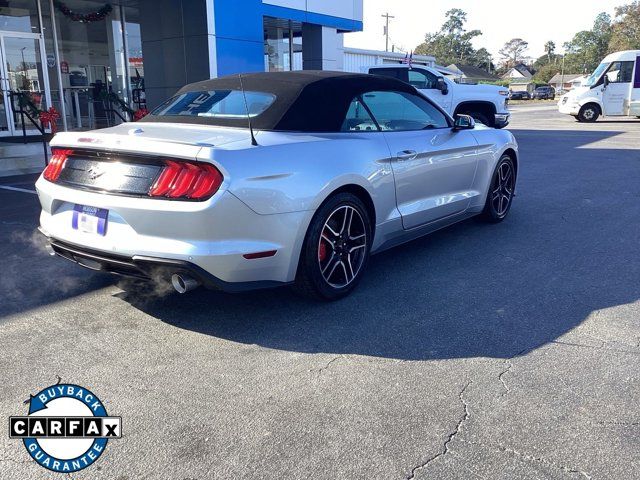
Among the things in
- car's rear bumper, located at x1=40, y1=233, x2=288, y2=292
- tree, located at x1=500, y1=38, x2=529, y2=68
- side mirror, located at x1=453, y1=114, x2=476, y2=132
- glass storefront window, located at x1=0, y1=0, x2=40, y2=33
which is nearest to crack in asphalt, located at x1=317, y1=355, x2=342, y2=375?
car's rear bumper, located at x1=40, y1=233, x2=288, y2=292

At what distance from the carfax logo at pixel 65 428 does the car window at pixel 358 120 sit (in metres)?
A: 2.57

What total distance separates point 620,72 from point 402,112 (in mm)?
21167

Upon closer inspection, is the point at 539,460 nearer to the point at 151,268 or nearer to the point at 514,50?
the point at 151,268

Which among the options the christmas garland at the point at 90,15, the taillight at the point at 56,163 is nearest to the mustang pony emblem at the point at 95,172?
the taillight at the point at 56,163

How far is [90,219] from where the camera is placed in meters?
3.59

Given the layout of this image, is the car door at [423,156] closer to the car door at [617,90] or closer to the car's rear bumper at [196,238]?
the car's rear bumper at [196,238]

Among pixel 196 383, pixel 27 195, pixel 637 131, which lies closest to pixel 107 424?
pixel 196 383

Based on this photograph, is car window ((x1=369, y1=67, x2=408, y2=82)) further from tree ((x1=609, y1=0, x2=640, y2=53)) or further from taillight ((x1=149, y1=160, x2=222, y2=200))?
tree ((x1=609, y1=0, x2=640, y2=53))

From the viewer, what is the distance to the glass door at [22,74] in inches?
535

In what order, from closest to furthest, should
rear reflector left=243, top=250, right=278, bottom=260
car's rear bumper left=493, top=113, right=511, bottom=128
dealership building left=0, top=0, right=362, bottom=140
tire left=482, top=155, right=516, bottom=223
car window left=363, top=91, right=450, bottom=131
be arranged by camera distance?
1. rear reflector left=243, top=250, right=278, bottom=260
2. car window left=363, top=91, right=450, bottom=131
3. tire left=482, top=155, right=516, bottom=223
4. dealership building left=0, top=0, right=362, bottom=140
5. car's rear bumper left=493, top=113, right=511, bottom=128

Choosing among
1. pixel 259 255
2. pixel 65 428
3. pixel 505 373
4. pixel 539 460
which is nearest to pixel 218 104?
pixel 259 255

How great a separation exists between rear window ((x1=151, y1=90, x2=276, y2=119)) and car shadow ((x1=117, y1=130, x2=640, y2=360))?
4.41 feet

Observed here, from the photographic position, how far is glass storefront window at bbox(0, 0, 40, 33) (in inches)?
540

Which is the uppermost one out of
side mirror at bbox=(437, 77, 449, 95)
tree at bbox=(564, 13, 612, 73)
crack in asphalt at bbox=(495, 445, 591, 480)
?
tree at bbox=(564, 13, 612, 73)
